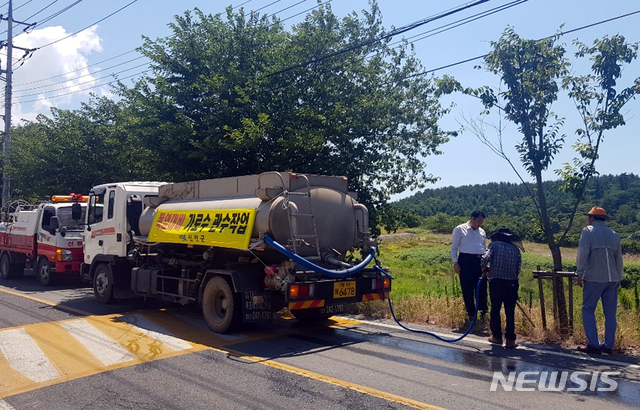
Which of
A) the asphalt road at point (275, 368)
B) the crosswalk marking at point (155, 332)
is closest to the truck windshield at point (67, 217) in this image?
the asphalt road at point (275, 368)

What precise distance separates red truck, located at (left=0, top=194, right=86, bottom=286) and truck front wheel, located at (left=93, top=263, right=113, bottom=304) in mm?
3137

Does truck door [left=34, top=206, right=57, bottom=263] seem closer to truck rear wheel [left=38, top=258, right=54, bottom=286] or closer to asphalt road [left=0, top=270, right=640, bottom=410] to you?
truck rear wheel [left=38, top=258, right=54, bottom=286]

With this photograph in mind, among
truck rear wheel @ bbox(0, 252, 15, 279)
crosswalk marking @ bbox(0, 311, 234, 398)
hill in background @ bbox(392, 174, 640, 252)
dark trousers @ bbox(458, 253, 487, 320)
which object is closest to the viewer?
crosswalk marking @ bbox(0, 311, 234, 398)

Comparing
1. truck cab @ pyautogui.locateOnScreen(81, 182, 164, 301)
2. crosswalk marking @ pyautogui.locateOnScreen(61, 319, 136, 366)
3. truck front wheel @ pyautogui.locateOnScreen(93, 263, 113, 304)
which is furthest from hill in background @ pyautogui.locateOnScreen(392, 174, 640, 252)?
truck front wheel @ pyautogui.locateOnScreen(93, 263, 113, 304)

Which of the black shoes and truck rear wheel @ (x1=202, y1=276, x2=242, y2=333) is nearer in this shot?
the black shoes

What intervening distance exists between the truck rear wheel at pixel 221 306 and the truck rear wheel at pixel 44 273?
847 cm

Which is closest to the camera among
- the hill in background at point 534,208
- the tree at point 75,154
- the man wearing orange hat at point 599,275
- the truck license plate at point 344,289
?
the man wearing orange hat at point 599,275

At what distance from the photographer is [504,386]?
5.78 m

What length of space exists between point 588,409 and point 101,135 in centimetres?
2218

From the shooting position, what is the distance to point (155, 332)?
8789 millimetres

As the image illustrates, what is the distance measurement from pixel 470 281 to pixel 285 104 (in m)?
6.75

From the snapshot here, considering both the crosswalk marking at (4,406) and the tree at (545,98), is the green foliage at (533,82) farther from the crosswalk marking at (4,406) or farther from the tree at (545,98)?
the crosswalk marking at (4,406)

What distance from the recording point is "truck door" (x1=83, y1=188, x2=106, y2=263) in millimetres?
12242

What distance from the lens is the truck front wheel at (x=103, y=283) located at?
460 inches
